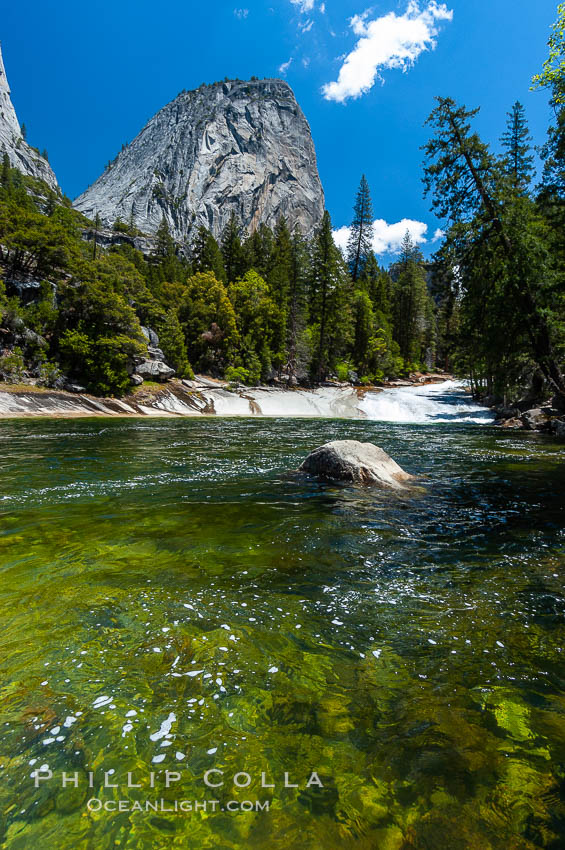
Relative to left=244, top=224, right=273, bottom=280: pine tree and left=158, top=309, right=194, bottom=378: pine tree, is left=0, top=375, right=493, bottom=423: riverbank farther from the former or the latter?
left=244, top=224, right=273, bottom=280: pine tree

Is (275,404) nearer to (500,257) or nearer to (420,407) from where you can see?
(420,407)

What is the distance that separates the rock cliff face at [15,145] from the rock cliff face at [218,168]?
55.0 ft

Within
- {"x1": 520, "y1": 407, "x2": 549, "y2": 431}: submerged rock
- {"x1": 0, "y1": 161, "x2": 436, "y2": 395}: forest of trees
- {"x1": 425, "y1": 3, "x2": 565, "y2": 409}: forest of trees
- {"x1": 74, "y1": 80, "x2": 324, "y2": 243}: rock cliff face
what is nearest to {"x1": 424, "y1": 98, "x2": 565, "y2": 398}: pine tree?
{"x1": 425, "y1": 3, "x2": 565, "y2": 409}: forest of trees

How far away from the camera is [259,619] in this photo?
3.58m

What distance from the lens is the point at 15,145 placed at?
142000mm

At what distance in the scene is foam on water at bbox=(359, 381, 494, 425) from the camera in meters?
35.0

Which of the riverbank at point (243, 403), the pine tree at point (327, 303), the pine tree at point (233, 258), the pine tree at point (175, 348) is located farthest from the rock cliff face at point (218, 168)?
the riverbank at point (243, 403)

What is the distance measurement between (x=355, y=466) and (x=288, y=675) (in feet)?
23.3

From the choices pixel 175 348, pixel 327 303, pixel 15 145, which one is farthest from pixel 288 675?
pixel 15 145

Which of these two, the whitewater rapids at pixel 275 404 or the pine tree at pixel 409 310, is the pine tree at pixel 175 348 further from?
the pine tree at pixel 409 310

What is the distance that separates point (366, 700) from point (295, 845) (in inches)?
41.4

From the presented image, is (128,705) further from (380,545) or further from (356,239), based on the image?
(356,239)

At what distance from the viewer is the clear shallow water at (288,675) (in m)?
1.85

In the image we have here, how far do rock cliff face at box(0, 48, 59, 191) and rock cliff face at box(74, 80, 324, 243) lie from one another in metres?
16.8
